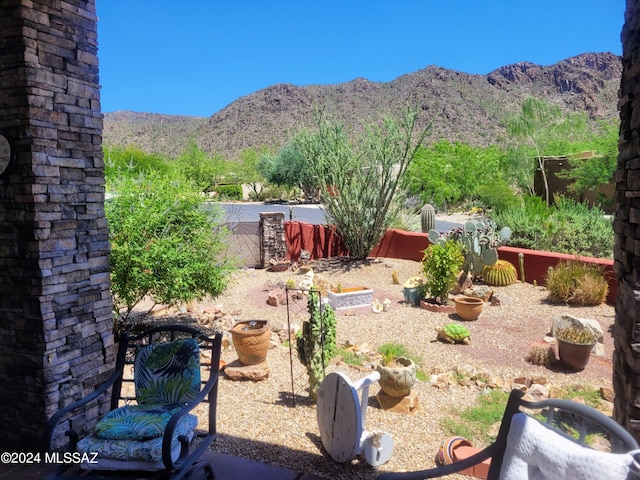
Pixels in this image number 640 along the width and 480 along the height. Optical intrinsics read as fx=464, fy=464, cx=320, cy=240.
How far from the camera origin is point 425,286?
7891 mm

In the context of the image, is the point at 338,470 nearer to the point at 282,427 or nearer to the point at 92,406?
the point at 282,427

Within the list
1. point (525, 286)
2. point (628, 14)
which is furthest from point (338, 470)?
point (525, 286)

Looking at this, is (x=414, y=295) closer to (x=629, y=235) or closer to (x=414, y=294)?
(x=414, y=294)

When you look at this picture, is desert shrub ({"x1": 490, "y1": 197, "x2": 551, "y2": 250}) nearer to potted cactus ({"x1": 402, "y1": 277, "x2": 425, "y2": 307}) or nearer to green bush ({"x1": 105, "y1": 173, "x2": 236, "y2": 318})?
potted cactus ({"x1": 402, "y1": 277, "x2": 425, "y2": 307})

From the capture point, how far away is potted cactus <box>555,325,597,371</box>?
505cm

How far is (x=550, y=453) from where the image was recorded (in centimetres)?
188

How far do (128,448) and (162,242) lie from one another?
3.18 metres

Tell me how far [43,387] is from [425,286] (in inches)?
238

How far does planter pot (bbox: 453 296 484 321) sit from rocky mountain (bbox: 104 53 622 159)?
1803 inches

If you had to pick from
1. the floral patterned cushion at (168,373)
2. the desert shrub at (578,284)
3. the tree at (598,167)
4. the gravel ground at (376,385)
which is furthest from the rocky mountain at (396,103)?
the floral patterned cushion at (168,373)

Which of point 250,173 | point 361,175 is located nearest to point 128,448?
point 361,175

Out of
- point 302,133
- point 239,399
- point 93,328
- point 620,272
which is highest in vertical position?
point 302,133

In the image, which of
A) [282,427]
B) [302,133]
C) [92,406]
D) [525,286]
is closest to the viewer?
[92,406]

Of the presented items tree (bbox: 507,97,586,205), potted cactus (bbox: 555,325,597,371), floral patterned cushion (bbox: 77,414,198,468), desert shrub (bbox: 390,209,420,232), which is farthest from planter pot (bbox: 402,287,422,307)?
tree (bbox: 507,97,586,205)
